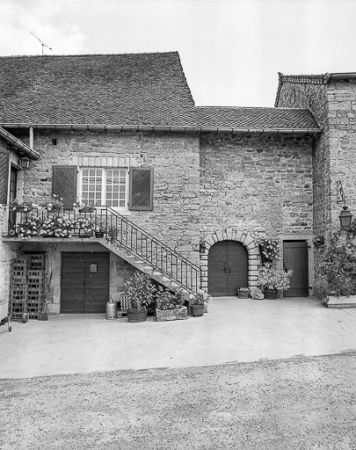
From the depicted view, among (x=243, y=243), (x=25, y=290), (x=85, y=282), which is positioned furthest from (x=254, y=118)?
(x=25, y=290)

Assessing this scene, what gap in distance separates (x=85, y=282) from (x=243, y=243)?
4.89 m

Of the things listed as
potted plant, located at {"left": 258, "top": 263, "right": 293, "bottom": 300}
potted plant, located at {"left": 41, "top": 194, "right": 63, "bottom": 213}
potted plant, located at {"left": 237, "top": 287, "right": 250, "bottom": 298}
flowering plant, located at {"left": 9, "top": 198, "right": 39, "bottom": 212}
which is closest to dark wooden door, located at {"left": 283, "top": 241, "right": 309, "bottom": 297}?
potted plant, located at {"left": 258, "top": 263, "right": 293, "bottom": 300}

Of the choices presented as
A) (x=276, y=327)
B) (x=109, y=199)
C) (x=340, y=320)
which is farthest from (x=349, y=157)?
(x=109, y=199)

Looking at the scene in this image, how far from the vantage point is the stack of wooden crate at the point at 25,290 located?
831 cm

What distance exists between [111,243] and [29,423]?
191 inches

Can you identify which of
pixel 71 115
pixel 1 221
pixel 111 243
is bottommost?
pixel 111 243

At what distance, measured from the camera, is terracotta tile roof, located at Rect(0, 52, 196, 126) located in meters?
9.25

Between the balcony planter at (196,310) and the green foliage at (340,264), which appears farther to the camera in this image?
the green foliage at (340,264)

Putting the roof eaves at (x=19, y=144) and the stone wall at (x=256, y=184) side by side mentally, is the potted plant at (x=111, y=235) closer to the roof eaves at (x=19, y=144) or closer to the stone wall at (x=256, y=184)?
the stone wall at (x=256, y=184)

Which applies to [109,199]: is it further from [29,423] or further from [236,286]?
[29,423]

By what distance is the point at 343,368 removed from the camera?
4926 millimetres

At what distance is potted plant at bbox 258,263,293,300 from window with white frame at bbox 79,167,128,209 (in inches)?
183

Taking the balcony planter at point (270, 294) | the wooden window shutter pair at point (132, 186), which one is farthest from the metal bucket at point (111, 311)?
the balcony planter at point (270, 294)

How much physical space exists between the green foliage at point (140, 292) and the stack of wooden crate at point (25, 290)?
2352mm
